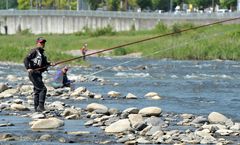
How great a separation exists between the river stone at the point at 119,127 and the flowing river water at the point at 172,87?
28 cm

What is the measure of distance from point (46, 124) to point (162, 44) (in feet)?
199

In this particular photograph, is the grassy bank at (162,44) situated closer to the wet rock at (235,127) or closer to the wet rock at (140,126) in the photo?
the wet rock at (235,127)

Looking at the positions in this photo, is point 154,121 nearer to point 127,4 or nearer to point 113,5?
point 127,4

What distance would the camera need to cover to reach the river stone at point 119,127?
20197mm

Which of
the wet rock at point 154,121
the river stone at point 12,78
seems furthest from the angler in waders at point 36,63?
the river stone at point 12,78

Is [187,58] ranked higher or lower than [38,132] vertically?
lower

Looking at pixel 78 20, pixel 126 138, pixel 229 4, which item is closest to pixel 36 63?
pixel 126 138

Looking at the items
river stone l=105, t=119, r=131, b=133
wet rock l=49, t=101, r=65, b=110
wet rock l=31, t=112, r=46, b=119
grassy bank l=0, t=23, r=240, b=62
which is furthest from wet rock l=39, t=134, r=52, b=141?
grassy bank l=0, t=23, r=240, b=62

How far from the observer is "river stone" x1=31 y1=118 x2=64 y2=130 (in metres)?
20.9

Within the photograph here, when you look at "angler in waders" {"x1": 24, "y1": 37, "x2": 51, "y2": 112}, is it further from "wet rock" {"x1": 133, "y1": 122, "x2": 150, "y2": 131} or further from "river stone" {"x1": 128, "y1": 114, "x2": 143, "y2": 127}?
"wet rock" {"x1": 133, "y1": 122, "x2": 150, "y2": 131}

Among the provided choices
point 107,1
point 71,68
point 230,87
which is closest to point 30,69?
point 230,87

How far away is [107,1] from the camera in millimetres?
180750

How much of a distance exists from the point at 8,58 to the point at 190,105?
3413 centimetres

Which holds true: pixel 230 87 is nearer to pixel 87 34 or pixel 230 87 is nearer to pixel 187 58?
pixel 187 58
